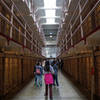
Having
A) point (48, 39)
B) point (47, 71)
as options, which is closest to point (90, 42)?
point (47, 71)

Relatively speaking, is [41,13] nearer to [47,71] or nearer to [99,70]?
[47,71]

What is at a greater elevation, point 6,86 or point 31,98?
point 6,86

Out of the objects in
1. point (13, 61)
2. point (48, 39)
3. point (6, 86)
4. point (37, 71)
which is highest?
point (48, 39)

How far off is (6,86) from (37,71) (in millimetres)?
1971

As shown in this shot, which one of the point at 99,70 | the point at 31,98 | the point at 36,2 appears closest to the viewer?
the point at 99,70

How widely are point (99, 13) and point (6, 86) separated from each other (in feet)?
16.8

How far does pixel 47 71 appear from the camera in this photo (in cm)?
543

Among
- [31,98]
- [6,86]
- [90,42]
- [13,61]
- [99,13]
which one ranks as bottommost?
[31,98]

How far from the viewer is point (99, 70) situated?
4656 millimetres

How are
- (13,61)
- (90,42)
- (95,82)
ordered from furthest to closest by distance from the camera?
1. (13,61)
2. (95,82)
3. (90,42)

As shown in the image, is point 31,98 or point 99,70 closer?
point 99,70

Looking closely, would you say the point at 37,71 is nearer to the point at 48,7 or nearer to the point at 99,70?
the point at 99,70

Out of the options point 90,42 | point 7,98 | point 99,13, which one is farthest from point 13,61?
point 99,13

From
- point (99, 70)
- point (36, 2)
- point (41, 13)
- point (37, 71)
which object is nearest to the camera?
point (99, 70)
